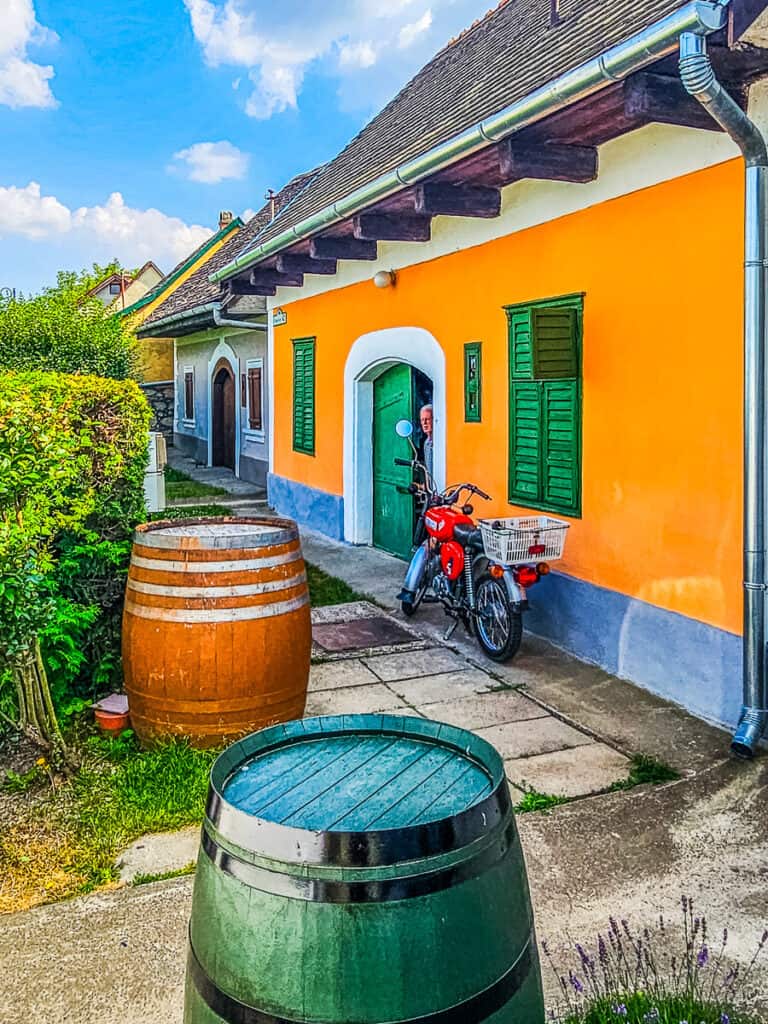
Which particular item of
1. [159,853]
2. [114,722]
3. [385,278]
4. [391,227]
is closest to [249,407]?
[385,278]

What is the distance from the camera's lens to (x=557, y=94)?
397cm

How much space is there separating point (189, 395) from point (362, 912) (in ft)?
63.6

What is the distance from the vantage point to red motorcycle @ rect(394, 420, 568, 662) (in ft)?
17.0

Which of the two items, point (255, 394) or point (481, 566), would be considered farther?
point (255, 394)

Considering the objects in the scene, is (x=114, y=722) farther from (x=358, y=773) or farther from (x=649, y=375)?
(x=649, y=375)

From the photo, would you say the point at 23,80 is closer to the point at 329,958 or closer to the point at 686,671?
the point at 686,671

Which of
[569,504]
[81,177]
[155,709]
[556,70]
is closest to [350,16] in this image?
[556,70]

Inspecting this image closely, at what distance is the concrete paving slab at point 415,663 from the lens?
5.24m

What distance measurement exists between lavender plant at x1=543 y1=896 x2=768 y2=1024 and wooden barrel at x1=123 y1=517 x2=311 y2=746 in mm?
1671

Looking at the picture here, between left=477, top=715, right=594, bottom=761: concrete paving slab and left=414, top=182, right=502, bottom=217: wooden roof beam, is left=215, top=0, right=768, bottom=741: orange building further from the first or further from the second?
left=477, top=715, right=594, bottom=761: concrete paving slab

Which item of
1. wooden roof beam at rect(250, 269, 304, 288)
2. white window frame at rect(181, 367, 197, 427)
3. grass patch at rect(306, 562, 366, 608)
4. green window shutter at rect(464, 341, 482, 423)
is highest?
wooden roof beam at rect(250, 269, 304, 288)

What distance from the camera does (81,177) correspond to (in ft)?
79.8

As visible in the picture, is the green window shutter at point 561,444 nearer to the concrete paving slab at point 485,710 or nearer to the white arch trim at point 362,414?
the concrete paving slab at point 485,710

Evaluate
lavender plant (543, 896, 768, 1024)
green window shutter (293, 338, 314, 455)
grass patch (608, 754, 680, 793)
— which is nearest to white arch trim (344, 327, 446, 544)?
green window shutter (293, 338, 314, 455)
